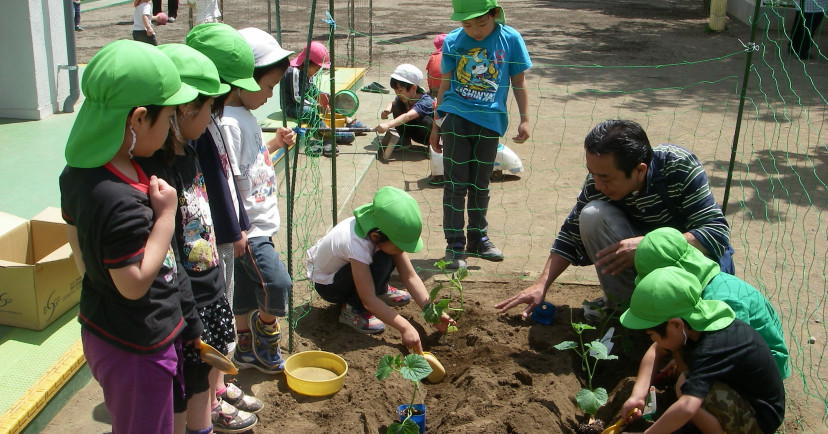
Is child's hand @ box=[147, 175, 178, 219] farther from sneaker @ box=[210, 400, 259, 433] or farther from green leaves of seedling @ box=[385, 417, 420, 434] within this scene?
green leaves of seedling @ box=[385, 417, 420, 434]

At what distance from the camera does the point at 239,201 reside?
2.96m

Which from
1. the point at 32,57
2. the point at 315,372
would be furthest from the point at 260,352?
the point at 32,57

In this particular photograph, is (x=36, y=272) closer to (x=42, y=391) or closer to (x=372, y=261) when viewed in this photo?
(x=42, y=391)

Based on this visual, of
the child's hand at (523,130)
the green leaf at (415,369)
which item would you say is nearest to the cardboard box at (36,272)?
the green leaf at (415,369)

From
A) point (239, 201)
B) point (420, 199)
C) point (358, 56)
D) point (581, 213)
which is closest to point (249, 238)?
point (239, 201)

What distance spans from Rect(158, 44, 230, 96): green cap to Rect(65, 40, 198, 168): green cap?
0.26m

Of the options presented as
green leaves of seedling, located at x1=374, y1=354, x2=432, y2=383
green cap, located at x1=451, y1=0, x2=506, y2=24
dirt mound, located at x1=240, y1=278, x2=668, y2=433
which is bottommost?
dirt mound, located at x1=240, y1=278, x2=668, y2=433

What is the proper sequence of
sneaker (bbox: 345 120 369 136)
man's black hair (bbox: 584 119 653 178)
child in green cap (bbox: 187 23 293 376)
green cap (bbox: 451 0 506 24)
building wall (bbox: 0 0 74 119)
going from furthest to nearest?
sneaker (bbox: 345 120 369 136)
building wall (bbox: 0 0 74 119)
green cap (bbox: 451 0 506 24)
man's black hair (bbox: 584 119 653 178)
child in green cap (bbox: 187 23 293 376)

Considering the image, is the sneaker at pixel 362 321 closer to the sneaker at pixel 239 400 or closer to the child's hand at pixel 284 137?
the sneaker at pixel 239 400

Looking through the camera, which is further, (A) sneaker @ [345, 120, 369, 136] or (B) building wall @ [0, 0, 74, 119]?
(A) sneaker @ [345, 120, 369, 136]

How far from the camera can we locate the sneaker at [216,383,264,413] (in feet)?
10.2

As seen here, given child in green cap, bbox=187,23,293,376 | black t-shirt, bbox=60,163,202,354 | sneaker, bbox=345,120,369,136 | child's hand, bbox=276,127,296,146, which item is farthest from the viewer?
sneaker, bbox=345,120,369,136

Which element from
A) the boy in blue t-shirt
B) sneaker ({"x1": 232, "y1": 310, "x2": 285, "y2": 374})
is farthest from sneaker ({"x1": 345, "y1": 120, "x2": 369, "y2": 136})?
sneaker ({"x1": 232, "y1": 310, "x2": 285, "y2": 374})

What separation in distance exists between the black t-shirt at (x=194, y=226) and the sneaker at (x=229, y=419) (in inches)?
22.1
